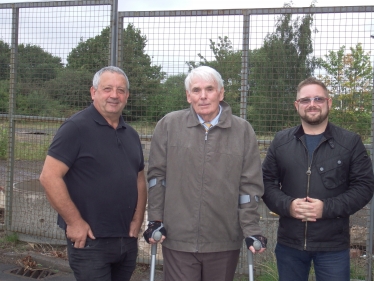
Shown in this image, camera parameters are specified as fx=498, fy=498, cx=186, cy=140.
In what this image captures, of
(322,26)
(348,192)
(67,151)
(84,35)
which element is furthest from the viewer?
(84,35)

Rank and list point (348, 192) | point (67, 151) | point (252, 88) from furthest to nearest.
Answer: point (252, 88), point (348, 192), point (67, 151)

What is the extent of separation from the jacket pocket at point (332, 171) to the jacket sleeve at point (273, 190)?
0.29 metres

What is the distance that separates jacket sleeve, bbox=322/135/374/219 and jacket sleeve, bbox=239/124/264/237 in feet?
1.63

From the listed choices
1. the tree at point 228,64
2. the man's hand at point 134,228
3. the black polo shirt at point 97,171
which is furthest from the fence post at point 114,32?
the man's hand at point 134,228

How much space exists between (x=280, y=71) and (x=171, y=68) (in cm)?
120

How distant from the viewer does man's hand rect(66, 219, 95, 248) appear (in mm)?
3471

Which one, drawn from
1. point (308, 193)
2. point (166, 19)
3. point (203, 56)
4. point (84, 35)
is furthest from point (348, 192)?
point (84, 35)

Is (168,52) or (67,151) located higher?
(168,52)

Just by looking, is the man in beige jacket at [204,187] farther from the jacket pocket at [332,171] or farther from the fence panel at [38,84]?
the fence panel at [38,84]

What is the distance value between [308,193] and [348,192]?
0.29 metres

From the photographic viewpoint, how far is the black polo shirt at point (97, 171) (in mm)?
3451

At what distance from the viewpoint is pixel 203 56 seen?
5.48 metres

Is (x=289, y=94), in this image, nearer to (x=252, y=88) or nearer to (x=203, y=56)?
(x=252, y=88)

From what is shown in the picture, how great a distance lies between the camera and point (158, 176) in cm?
370
